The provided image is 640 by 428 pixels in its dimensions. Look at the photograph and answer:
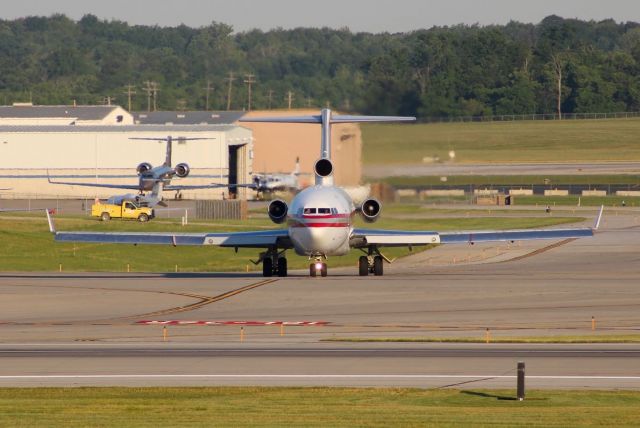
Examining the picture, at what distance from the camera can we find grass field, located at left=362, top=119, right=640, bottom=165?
5791cm

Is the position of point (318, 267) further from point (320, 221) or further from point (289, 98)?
point (289, 98)

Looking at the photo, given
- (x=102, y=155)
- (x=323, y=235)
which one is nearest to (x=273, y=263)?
(x=323, y=235)

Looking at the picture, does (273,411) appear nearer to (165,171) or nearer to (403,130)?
(403,130)

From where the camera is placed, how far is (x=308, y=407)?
23719mm

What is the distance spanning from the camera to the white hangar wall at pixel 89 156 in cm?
12106

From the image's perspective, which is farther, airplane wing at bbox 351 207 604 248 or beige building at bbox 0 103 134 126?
beige building at bbox 0 103 134 126

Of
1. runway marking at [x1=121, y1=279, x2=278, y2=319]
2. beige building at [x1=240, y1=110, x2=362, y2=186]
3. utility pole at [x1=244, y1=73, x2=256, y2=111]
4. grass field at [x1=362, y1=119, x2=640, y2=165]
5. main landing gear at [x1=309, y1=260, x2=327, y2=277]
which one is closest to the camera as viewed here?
runway marking at [x1=121, y1=279, x2=278, y2=319]

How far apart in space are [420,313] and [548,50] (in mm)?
51449

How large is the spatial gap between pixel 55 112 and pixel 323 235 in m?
93.1

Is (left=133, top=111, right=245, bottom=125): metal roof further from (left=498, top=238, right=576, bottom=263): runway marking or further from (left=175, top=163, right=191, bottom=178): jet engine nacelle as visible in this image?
(left=498, top=238, right=576, bottom=263): runway marking

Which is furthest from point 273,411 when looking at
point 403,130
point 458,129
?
point 458,129

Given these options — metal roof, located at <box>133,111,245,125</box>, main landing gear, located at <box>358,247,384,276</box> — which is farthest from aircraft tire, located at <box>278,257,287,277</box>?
metal roof, located at <box>133,111,245,125</box>

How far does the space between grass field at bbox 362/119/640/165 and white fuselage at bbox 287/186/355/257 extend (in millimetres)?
7049

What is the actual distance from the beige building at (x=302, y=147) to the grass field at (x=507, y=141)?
2.44 ft
